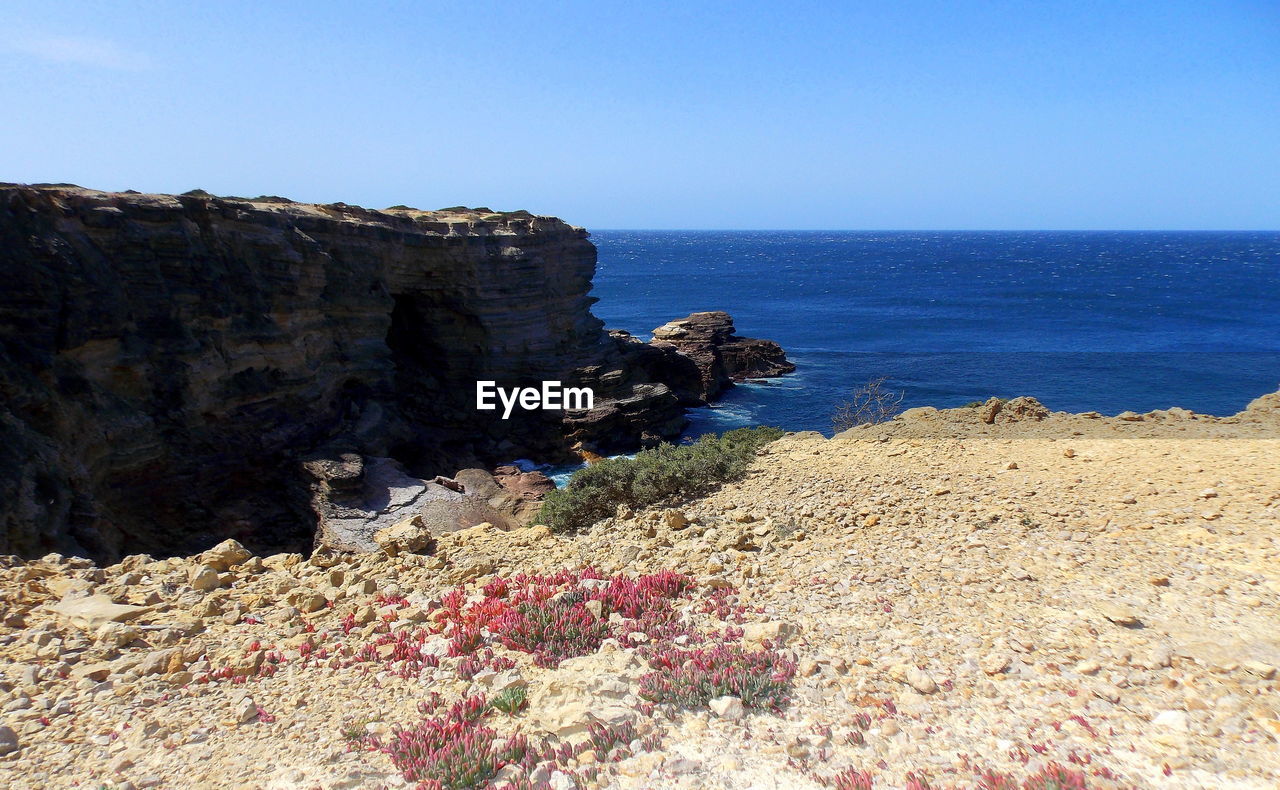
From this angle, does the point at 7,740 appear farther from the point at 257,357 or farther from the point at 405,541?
the point at 257,357

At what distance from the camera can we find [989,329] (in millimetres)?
69500

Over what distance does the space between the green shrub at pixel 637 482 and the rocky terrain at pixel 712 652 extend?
4.33 ft

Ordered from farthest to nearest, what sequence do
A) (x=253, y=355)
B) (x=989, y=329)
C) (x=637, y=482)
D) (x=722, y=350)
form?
1. (x=989, y=329)
2. (x=722, y=350)
3. (x=253, y=355)
4. (x=637, y=482)

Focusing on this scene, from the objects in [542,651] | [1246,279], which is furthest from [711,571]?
[1246,279]

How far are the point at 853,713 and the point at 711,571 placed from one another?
9.51ft

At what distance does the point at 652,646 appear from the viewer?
261 inches

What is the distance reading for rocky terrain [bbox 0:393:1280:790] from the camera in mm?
4918

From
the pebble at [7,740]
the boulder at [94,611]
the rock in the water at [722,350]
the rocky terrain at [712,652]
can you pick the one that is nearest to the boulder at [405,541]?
the rocky terrain at [712,652]

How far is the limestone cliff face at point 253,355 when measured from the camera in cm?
1825

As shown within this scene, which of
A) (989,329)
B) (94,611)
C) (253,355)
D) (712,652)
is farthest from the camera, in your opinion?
(989,329)

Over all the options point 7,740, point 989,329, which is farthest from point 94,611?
A: point 989,329

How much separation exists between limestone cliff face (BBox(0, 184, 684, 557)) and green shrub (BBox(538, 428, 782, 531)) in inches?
429

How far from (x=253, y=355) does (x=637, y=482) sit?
17729 millimetres

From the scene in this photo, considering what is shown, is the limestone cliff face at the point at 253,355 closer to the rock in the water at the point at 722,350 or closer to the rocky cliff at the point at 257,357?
the rocky cliff at the point at 257,357
